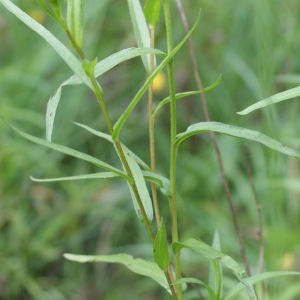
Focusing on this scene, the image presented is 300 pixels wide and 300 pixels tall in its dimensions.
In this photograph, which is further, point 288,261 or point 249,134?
point 288,261

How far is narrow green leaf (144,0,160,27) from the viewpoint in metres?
0.48

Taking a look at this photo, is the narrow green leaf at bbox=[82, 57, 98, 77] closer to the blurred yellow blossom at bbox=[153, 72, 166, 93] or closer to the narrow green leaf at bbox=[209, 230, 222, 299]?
the narrow green leaf at bbox=[209, 230, 222, 299]

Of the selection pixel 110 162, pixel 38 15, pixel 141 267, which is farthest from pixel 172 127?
pixel 38 15

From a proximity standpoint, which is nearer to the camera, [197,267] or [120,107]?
[197,267]

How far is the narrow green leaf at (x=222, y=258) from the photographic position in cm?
41

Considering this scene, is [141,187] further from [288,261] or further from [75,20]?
[288,261]

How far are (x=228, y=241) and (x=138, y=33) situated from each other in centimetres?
82

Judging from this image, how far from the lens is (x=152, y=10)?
1.58 feet

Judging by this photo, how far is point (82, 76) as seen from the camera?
1.40ft

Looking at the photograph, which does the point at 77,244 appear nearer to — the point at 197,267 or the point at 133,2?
the point at 197,267

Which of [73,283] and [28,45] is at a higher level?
[28,45]

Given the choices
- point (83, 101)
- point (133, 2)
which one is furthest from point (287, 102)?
point (133, 2)

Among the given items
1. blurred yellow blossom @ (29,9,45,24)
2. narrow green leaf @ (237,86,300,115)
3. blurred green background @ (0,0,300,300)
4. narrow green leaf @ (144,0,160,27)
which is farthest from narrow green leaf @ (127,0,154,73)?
blurred yellow blossom @ (29,9,45,24)

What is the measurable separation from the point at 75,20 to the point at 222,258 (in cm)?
22
